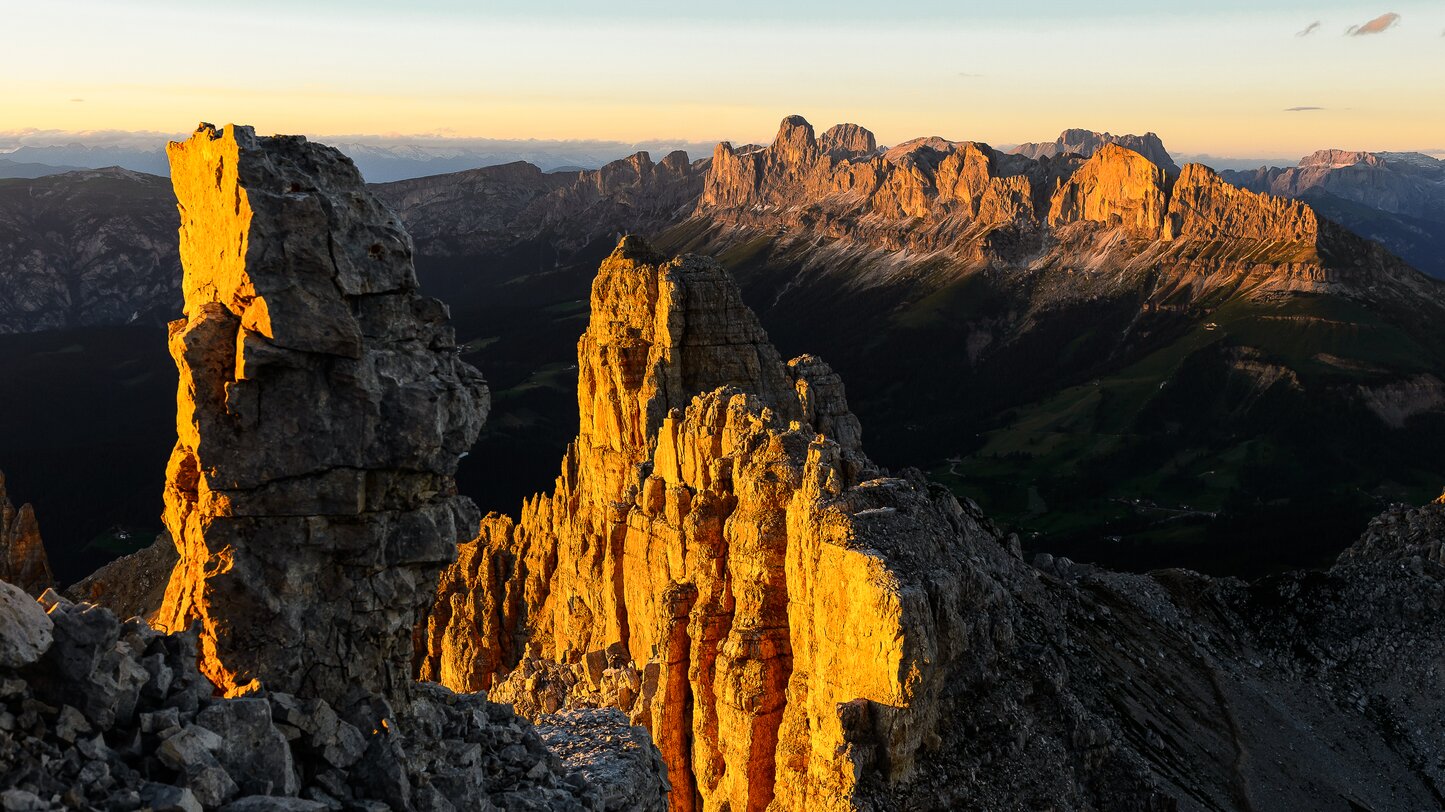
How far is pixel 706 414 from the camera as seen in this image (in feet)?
231

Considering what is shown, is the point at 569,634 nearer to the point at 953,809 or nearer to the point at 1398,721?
the point at 953,809

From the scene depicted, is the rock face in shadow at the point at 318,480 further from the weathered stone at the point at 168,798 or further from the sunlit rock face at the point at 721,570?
the sunlit rock face at the point at 721,570

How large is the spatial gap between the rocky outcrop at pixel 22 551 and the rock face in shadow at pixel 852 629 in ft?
130

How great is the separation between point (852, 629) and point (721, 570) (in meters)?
17.7

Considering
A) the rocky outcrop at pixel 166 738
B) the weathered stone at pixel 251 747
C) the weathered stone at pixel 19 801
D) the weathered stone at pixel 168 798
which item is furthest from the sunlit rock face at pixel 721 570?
the weathered stone at pixel 19 801

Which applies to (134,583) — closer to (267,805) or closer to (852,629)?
(852,629)

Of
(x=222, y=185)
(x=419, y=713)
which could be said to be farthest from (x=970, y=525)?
(x=222, y=185)

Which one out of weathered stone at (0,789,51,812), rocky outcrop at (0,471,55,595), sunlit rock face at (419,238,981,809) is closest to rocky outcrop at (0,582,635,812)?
weathered stone at (0,789,51,812)

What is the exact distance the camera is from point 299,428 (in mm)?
25766

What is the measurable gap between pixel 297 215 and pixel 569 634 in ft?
212

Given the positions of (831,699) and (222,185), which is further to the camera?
(831,699)

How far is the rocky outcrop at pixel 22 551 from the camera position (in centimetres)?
10056

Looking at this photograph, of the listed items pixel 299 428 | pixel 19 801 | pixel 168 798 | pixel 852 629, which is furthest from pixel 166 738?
pixel 852 629

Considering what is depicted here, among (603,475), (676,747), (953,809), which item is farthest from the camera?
(603,475)
